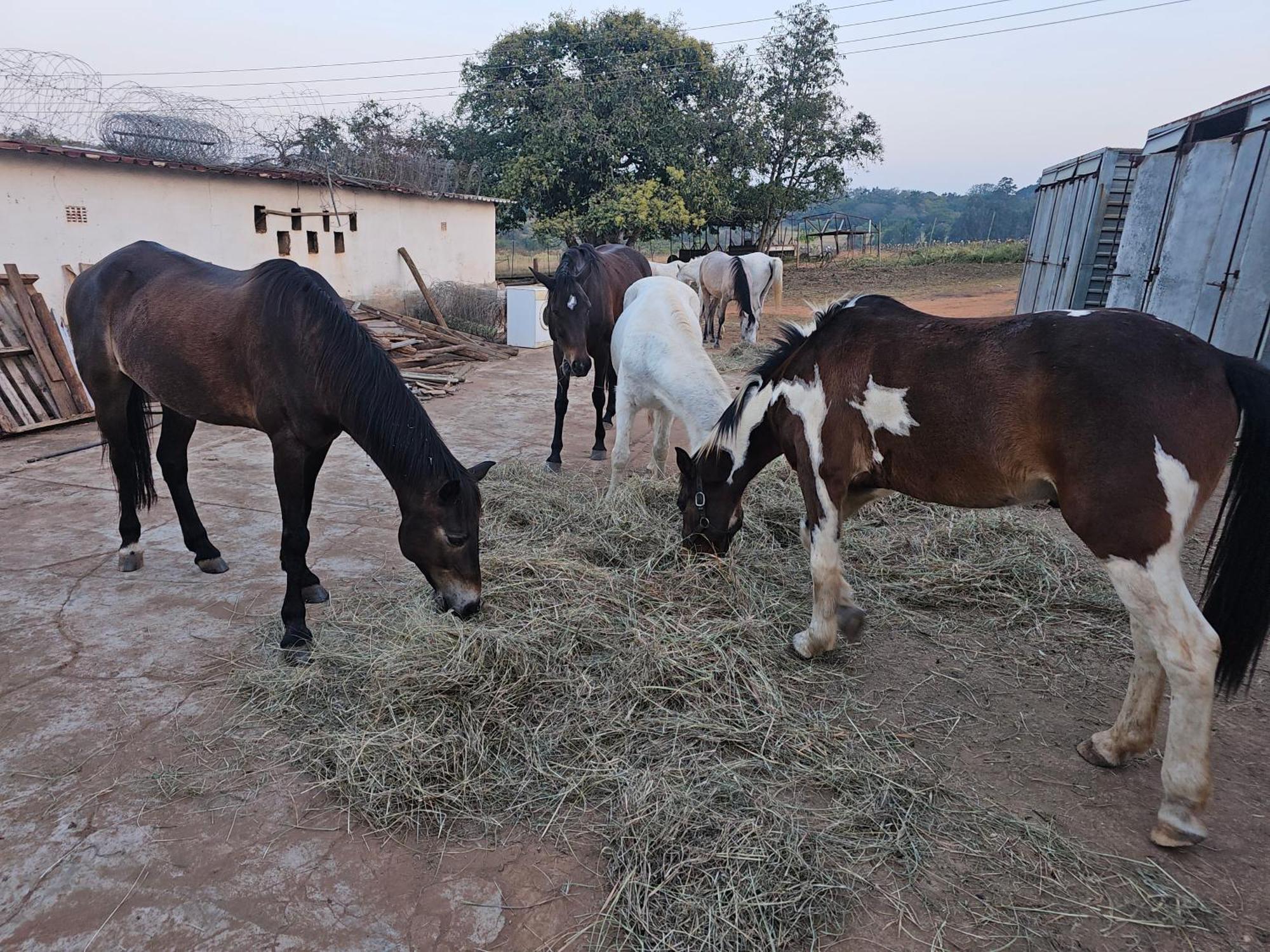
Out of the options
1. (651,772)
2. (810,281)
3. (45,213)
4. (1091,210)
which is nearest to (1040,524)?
(651,772)

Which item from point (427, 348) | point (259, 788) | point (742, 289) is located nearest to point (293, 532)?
point (259, 788)

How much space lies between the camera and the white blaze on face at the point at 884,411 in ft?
8.62

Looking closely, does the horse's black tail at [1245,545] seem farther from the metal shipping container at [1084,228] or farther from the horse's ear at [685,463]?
the metal shipping container at [1084,228]

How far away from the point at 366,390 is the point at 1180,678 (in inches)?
119

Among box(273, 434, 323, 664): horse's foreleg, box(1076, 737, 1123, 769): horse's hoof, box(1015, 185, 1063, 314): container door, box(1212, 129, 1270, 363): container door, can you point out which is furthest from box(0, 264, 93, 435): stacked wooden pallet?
box(1015, 185, 1063, 314): container door

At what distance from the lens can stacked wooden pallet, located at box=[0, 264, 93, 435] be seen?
6656mm

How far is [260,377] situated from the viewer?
10.3 ft

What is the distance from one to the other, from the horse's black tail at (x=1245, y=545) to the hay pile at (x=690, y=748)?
705mm

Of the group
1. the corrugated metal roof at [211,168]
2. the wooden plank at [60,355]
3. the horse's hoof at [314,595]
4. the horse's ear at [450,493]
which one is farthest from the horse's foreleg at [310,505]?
the corrugated metal roof at [211,168]

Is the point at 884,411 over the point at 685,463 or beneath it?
over

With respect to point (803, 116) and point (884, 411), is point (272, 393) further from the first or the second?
point (803, 116)

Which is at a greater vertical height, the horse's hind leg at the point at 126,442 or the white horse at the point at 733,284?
the white horse at the point at 733,284

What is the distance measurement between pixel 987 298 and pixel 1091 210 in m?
9.65

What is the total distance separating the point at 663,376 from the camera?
14.4 feet
